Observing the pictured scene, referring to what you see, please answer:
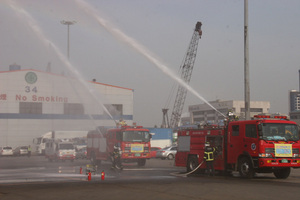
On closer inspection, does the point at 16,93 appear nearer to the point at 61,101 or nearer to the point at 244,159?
the point at 61,101

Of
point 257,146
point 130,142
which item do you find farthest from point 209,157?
point 130,142

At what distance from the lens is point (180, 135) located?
1018 inches

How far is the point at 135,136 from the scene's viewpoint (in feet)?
Result: 108

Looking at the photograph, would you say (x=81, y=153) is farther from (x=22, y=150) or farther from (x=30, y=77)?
(x=30, y=77)

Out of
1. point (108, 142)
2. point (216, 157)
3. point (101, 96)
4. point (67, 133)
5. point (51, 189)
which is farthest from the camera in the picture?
point (101, 96)

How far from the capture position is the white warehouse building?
6700 cm

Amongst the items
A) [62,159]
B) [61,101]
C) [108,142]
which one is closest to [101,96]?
[61,101]

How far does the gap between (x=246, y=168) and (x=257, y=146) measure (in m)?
1.42

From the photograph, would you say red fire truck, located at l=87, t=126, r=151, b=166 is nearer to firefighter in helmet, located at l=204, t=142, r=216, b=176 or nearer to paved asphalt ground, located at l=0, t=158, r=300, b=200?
firefighter in helmet, located at l=204, t=142, r=216, b=176

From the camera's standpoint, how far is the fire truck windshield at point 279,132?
65.7 ft

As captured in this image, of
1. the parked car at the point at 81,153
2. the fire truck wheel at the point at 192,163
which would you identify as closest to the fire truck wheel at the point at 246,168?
the fire truck wheel at the point at 192,163

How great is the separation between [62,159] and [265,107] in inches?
6403

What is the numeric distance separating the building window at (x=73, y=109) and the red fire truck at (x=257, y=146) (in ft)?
151

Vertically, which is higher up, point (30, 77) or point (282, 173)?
point (30, 77)
